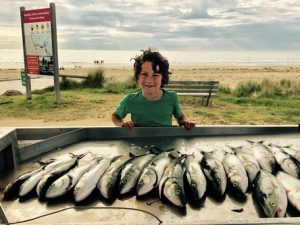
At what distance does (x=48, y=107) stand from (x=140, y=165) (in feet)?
36.2

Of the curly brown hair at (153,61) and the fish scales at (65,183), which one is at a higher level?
the curly brown hair at (153,61)

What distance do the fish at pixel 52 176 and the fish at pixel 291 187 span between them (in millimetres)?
1534

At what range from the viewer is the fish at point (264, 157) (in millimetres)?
2562

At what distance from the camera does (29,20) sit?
13953mm

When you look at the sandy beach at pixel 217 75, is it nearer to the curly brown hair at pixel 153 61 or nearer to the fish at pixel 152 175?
the curly brown hair at pixel 153 61

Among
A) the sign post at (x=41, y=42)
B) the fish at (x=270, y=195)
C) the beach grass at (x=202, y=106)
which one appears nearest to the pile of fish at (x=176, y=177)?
the fish at (x=270, y=195)

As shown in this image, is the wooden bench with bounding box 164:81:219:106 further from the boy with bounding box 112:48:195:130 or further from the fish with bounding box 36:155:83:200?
the fish with bounding box 36:155:83:200

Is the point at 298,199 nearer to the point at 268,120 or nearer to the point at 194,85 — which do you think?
the point at 268,120

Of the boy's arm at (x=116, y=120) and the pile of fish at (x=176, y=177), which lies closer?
the pile of fish at (x=176, y=177)

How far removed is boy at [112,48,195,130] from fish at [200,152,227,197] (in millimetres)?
1258

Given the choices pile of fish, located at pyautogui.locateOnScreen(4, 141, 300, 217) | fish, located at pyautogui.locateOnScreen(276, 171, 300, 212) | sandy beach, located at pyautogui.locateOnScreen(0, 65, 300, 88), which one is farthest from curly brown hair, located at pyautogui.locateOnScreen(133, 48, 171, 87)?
sandy beach, located at pyautogui.locateOnScreen(0, 65, 300, 88)

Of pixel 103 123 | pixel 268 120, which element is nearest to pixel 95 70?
pixel 103 123

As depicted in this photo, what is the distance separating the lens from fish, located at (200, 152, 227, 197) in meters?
2.20

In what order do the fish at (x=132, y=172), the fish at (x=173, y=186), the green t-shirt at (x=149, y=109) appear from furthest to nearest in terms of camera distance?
the green t-shirt at (x=149, y=109) < the fish at (x=132, y=172) < the fish at (x=173, y=186)
